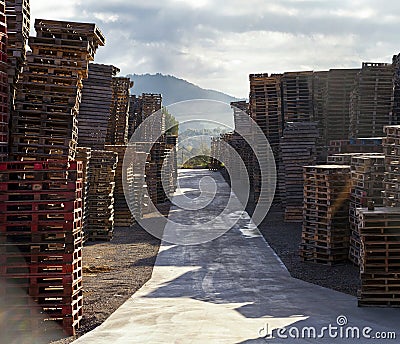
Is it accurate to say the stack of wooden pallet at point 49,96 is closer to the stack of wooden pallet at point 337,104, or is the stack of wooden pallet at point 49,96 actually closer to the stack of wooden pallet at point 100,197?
the stack of wooden pallet at point 100,197

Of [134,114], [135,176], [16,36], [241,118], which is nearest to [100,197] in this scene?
[135,176]

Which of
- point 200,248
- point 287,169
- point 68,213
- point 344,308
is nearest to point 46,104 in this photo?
point 68,213

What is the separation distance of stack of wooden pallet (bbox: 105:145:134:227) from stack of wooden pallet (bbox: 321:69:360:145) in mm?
Result: 8193

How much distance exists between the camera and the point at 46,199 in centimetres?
912

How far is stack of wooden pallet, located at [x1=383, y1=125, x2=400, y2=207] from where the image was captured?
39.6 ft

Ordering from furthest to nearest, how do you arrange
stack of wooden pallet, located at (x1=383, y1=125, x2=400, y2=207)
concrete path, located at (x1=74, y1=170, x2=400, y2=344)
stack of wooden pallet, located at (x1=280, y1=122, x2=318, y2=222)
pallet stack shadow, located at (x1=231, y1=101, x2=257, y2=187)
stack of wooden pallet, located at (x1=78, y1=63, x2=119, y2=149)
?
1. pallet stack shadow, located at (x1=231, y1=101, x2=257, y2=187)
2. stack of wooden pallet, located at (x1=280, y1=122, x2=318, y2=222)
3. stack of wooden pallet, located at (x1=78, y1=63, x2=119, y2=149)
4. stack of wooden pallet, located at (x1=383, y1=125, x2=400, y2=207)
5. concrete path, located at (x1=74, y1=170, x2=400, y2=344)

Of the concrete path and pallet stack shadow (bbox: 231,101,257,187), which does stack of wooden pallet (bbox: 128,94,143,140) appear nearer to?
pallet stack shadow (bbox: 231,101,257,187)

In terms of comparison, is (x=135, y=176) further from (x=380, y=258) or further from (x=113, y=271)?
(x=380, y=258)

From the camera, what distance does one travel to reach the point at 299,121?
80.3 feet

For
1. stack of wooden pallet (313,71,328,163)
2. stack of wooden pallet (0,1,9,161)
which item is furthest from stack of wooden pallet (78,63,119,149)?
stack of wooden pallet (0,1,9,161)

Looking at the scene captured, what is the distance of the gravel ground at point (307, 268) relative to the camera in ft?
40.8

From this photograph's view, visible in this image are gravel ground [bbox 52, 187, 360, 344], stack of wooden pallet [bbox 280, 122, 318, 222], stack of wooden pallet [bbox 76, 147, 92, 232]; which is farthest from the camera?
stack of wooden pallet [bbox 280, 122, 318, 222]

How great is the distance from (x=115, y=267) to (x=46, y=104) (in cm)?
521

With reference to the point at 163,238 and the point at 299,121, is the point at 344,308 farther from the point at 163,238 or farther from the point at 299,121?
the point at 299,121
